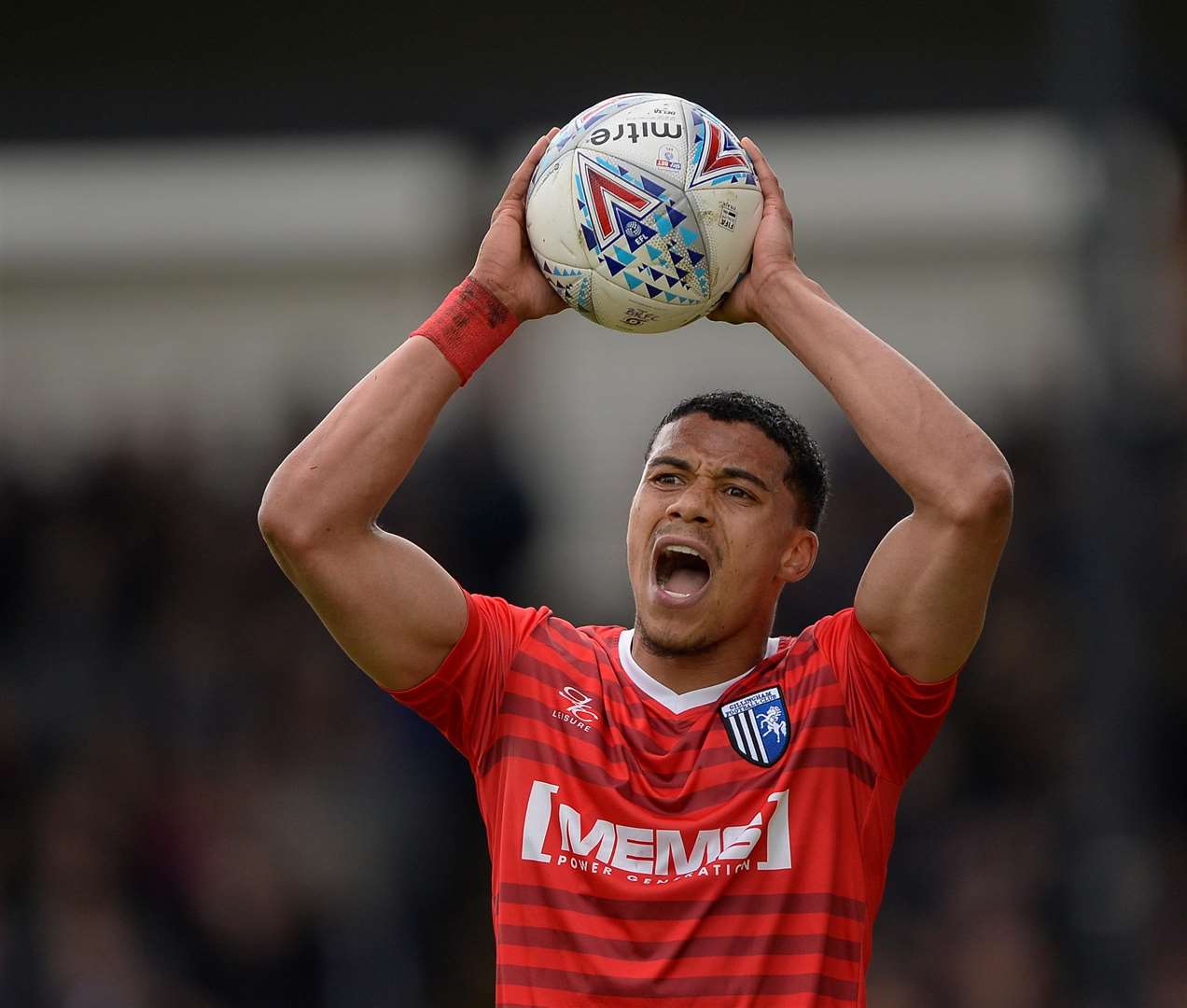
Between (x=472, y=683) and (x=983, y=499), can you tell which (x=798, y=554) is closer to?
(x=983, y=499)

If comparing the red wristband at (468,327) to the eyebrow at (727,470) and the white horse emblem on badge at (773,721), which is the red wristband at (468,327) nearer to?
the eyebrow at (727,470)

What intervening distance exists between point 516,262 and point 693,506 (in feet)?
2.39

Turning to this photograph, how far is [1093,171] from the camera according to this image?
7.42m

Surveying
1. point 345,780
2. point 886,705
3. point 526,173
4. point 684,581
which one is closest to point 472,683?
point 684,581

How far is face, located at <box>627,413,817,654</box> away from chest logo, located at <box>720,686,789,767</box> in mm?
179

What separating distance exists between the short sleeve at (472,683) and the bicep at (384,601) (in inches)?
1.2

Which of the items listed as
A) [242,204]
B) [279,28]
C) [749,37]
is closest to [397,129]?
[279,28]

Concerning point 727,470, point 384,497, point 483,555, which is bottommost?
point 384,497

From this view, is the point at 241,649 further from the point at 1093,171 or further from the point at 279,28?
the point at 1093,171

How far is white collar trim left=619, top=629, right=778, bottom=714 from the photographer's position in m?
4.31

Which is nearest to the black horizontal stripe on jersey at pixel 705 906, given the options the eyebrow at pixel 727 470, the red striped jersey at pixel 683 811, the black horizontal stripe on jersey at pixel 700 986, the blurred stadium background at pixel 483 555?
the red striped jersey at pixel 683 811

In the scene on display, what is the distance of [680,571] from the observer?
14.7 ft

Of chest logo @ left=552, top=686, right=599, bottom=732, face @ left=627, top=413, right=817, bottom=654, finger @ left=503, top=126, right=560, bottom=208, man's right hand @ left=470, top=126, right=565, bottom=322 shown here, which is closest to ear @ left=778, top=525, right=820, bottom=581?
face @ left=627, top=413, right=817, bottom=654

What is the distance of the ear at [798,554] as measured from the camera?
14.7 ft
